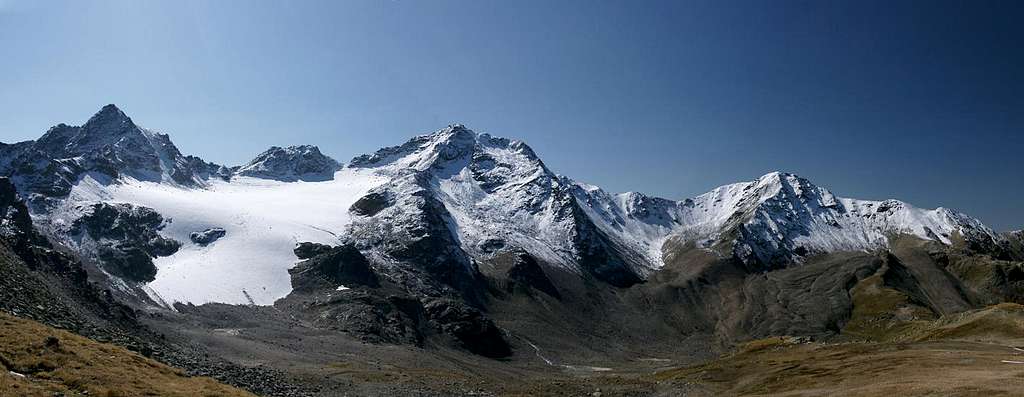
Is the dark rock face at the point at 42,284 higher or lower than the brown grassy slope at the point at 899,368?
higher

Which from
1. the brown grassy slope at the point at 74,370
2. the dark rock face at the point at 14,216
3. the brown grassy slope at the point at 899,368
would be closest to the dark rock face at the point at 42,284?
the dark rock face at the point at 14,216

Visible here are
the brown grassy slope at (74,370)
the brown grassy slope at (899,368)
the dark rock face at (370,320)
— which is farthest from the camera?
the dark rock face at (370,320)

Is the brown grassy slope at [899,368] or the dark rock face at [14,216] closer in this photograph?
the brown grassy slope at [899,368]

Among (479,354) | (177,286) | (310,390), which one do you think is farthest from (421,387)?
(177,286)

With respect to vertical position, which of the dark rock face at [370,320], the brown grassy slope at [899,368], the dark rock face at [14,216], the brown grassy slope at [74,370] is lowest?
the brown grassy slope at [899,368]

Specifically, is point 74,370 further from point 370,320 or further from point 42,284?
point 370,320

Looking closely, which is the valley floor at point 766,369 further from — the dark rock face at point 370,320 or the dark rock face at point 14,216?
the dark rock face at point 14,216

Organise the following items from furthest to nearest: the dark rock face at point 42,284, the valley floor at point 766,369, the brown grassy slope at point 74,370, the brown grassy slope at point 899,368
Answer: the valley floor at point 766,369 → the dark rock face at point 42,284 → the brown grassy slope at point 899,368 → the brown grassy slope at point 74,370

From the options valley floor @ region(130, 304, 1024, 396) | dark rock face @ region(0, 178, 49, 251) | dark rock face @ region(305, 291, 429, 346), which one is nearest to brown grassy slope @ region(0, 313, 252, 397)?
valley floor @ region(130, 304, 1024, 396)

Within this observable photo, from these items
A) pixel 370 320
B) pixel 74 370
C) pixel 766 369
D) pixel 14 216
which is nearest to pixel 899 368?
pixel 766 369
